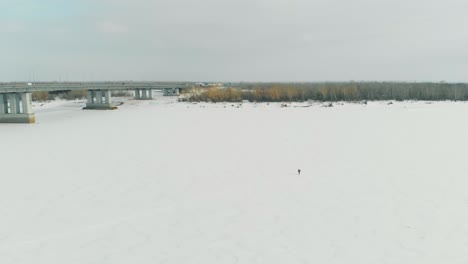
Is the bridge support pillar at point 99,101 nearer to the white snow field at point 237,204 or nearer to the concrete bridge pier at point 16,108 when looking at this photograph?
the concrete bridge pier at point 16,108

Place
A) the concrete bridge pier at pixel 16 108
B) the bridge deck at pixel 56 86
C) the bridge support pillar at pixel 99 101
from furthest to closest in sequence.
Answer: the bridge support pillar at pixel 99 101 < the concrete bridge pier at pixel 16 108 < the bridge deck at pixel 56 86

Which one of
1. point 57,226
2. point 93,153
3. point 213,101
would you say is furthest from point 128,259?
point 213,101

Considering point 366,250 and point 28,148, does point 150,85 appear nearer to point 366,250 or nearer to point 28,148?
point 28,148

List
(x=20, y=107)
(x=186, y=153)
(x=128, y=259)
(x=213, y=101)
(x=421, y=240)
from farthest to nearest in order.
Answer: (x=213, y=101) < (x=20, y=107) < (x=186, y=153) < (x=421, y=240) < (x=128, y=259)

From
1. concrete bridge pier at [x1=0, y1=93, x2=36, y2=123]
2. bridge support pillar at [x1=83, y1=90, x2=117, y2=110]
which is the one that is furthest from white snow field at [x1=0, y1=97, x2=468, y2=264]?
bridge support pillar at [x1=83, y1=90, x2=117, y2=110]

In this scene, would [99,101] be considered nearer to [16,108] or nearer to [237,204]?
[16,108]

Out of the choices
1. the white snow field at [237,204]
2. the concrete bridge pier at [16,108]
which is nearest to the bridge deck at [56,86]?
the concrete bridge pier at [16,108]
